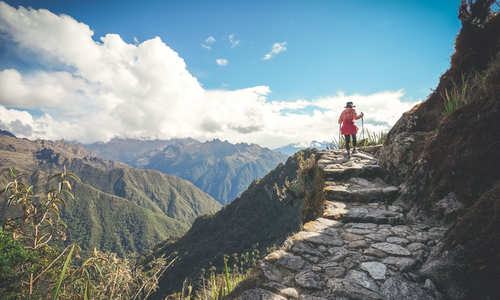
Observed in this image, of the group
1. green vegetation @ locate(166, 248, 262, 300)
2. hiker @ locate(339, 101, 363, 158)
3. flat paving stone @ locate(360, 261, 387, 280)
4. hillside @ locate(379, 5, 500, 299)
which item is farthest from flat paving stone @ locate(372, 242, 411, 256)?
hiker @ locate(339, 101, 363, 158)

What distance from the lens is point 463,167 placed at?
144 inches

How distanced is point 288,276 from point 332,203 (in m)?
2.88

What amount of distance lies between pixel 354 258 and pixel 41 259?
4.36 metres

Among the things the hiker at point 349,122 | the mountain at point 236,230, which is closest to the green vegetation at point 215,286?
the hiker at point 349,122

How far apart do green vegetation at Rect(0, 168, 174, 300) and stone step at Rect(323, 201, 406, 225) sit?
3.52 metres

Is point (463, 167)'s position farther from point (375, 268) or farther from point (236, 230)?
point (236, 230)

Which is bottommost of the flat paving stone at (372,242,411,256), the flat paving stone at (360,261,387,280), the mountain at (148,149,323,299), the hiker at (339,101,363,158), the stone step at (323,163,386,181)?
the mountain at (148,149,323,299)

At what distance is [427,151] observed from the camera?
483 cm

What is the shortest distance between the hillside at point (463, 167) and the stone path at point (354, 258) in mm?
309

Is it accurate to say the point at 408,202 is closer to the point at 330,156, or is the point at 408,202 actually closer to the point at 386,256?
the point at 386,256

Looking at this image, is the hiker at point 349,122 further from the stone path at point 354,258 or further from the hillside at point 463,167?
the stone path at point 354,258

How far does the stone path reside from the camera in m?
2.63

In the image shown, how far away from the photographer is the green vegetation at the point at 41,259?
2.49 m

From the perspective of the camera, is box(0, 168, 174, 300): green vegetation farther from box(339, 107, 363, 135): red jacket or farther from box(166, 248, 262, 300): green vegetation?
box(339, 107, 363, 135): red jacket
